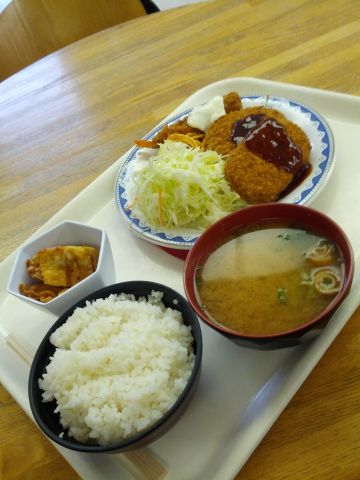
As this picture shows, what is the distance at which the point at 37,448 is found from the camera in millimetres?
1048

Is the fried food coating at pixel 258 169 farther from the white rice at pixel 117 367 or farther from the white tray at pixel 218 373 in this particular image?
the white rice at pixel 117 367

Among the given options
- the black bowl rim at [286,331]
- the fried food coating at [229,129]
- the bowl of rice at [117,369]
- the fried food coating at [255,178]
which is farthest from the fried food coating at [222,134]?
the bowl of rice at [117,369]

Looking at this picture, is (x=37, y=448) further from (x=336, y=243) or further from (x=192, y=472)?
(x=336, y=243)

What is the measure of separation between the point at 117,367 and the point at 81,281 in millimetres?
275

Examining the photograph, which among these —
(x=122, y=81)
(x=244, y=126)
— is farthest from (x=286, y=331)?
(x=122, y=81)

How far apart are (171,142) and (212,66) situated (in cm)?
71

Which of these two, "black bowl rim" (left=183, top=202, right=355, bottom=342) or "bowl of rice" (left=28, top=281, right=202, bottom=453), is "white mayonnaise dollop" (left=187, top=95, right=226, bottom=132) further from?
"bowl of rice" (left=28, top=281, right=202, bottom=453)

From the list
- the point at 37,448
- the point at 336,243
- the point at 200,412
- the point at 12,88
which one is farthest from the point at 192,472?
the point at 12,88

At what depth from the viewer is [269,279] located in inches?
41.3

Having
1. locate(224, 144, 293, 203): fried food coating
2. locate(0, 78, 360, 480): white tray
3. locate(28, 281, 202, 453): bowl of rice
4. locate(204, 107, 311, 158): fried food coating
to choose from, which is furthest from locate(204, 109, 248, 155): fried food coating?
locate(28, 281, 202, 453): bowl of rice

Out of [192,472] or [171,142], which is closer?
[192,472]

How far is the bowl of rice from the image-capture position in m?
0.89

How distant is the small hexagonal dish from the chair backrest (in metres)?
1.67

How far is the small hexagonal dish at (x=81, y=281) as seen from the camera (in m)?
1.15
